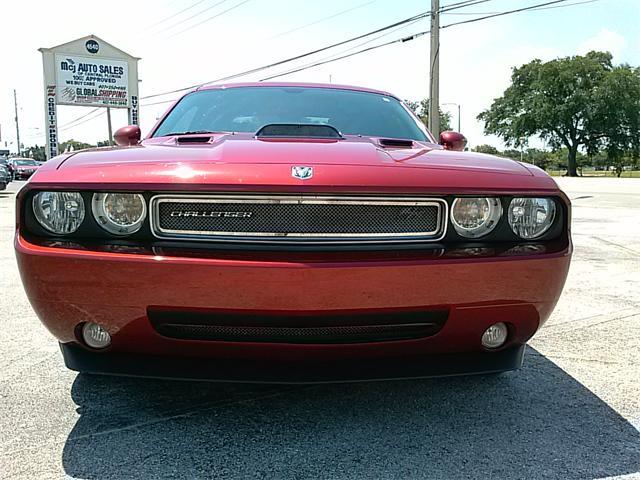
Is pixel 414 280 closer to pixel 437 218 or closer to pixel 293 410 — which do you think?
pixel 437 218

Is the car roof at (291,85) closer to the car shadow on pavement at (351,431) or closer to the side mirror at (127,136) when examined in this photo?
the side mirror at (127,136)

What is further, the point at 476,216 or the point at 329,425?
the point at 329,425

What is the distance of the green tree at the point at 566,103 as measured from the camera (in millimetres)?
50844

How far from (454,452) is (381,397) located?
0.53m

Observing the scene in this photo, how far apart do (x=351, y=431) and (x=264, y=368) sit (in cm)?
51

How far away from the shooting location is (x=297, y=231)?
1.90 metres

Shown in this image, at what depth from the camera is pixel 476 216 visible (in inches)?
79.9

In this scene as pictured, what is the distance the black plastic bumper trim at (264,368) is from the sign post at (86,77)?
25411 millimetres

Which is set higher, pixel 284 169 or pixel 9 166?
pixel 9 166

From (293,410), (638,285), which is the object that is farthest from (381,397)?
(638,285)

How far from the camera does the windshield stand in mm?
3248

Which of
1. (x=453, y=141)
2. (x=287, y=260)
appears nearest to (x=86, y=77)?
(x=453, y=141)

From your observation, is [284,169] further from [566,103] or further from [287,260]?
[566,103]

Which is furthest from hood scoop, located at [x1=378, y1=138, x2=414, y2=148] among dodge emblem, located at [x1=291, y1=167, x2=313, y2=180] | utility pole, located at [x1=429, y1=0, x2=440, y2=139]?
utility pole, located at [x1=429, y1=0, x2=440, y2=139]
